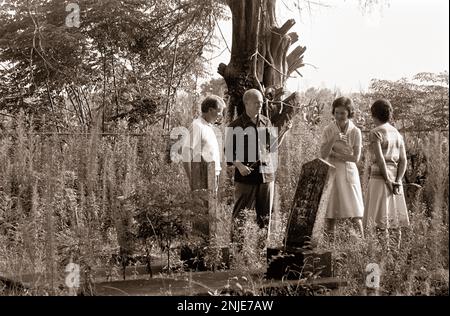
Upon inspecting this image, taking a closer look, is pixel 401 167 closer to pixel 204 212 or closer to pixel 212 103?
pixel 212 103

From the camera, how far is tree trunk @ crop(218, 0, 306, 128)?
9781mm

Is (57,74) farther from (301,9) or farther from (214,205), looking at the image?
(214,205)

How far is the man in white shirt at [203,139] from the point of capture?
6809mm

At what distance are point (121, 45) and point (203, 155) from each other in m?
6.77

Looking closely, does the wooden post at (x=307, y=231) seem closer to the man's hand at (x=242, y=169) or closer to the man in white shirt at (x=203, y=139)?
the man's hand at (x=242, y=169)

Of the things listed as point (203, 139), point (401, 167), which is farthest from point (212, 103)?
point (401, 167)

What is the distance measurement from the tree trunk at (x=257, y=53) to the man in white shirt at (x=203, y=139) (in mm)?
2682

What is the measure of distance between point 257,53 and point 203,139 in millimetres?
3185

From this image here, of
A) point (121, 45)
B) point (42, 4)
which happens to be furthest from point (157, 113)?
point (42, 4)

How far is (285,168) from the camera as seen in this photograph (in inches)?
402

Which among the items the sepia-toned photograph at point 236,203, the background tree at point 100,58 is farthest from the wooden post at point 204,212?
the background tree at point 100,58

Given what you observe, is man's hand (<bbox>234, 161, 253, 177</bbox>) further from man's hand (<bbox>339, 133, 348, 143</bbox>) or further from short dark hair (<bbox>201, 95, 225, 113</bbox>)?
man's hand (<bbox>339, 133, 348, 143</bbox>)
